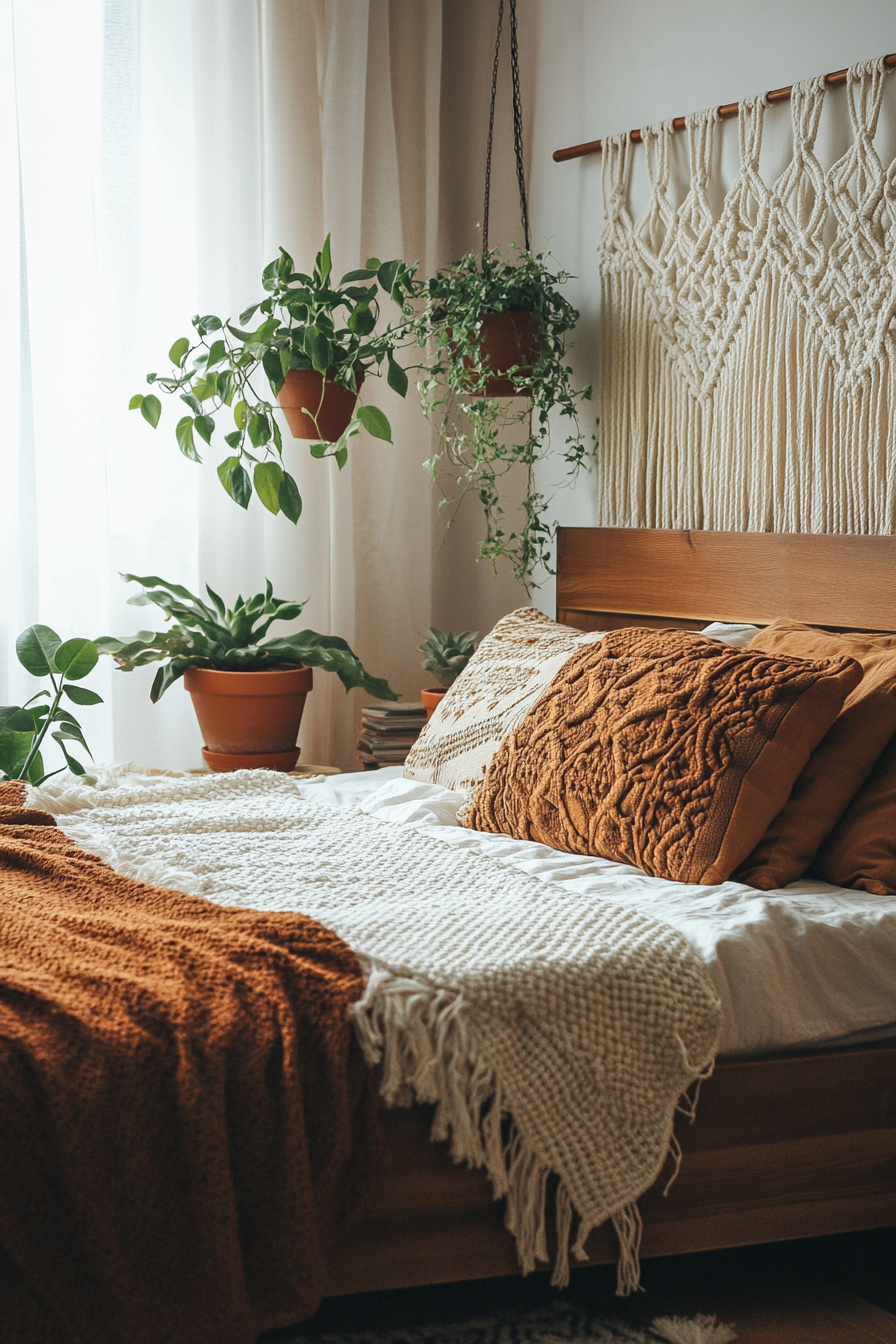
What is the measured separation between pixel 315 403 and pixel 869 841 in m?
1.55

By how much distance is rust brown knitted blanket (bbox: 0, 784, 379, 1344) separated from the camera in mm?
995

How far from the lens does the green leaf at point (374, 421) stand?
8.45 ft

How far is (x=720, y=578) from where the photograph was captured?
2248 millimetres

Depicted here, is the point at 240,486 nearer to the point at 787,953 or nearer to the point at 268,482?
the point at 268,482

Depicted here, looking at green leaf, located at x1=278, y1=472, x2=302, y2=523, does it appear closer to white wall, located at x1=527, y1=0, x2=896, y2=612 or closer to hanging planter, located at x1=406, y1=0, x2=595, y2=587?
hanging planter, located at x1=406, y1=0, x2=595, y2=587

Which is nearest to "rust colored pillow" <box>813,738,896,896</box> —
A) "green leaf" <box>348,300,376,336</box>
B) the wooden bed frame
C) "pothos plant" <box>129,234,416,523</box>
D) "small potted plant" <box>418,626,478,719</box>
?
the wooden bed frame

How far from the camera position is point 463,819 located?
1854mm

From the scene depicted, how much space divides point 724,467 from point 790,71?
700 millimetres

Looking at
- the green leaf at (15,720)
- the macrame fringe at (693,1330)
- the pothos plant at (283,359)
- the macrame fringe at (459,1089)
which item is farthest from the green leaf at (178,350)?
the macrame fringe at (693,1330)

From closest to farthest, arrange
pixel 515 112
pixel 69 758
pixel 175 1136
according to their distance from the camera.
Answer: pixel 175 1136 → pixel 69 758 → pixel 515 112

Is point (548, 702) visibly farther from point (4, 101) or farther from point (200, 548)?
point (4, 101)

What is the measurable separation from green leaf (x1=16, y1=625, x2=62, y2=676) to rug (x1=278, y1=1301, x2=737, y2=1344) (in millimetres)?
1447

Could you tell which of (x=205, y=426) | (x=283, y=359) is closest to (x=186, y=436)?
(x=205, y=426)

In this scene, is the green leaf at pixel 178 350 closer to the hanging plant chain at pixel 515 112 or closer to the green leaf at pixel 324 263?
the green leaf at pixel 324 263
